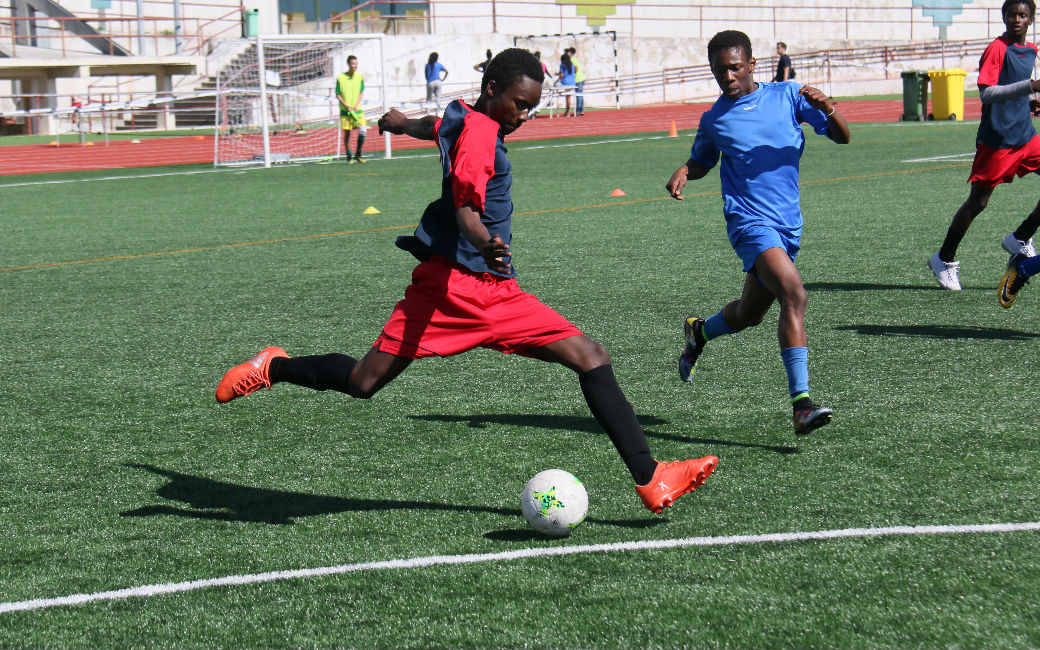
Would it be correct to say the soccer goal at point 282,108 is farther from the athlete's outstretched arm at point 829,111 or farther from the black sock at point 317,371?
the black sock at point 317,371

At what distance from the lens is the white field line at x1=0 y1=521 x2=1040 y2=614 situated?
4039 mm

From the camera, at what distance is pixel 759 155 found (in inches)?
239

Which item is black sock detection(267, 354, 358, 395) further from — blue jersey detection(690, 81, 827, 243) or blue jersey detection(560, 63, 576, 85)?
blue jersey detection(560, 63, 576, 85)

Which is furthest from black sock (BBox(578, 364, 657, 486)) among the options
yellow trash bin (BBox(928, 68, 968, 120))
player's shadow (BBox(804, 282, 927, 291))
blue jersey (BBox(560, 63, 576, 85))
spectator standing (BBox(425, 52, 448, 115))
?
blue jersey (BBox(560, 63, 576, 85))

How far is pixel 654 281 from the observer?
10.2 meters

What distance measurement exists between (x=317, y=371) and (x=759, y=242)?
2151mm

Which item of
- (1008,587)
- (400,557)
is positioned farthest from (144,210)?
(1008,587)

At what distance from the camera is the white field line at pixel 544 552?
13.3 feet

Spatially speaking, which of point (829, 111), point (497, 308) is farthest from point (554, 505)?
point (829, 111)

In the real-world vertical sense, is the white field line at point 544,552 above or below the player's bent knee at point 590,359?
below

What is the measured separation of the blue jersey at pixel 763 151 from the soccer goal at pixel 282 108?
1797 centimetres

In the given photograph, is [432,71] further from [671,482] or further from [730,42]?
[671,482]

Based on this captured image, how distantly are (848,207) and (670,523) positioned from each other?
35.9ft

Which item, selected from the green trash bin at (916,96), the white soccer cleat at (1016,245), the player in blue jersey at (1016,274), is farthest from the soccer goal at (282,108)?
the player in blue jersey at (1016,274)
